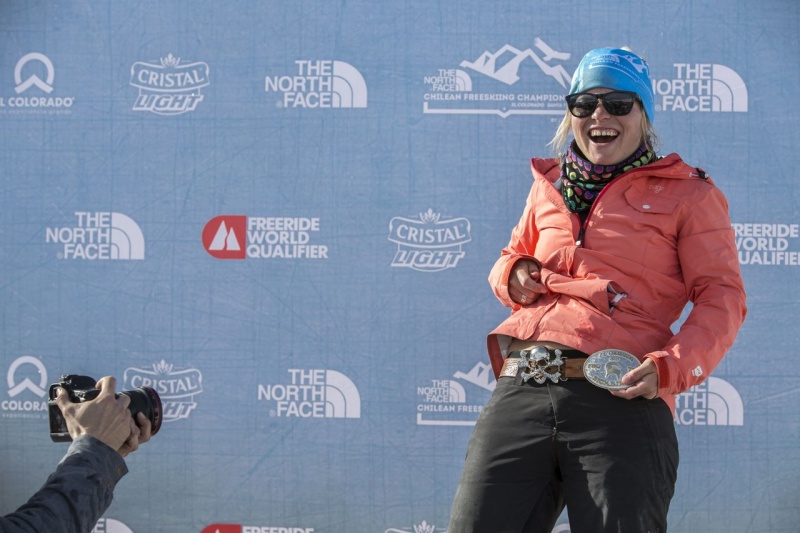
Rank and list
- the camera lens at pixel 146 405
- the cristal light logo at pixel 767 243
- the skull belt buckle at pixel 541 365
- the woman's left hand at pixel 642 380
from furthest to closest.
→ 1. the cristal light logo at pixel 767 243
2. the skull belt buckle at pixel 541 365
3. the woman's left hand at pixel 642 380
4. the camera lens at pixel 146 405

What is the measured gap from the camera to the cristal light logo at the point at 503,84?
9.45 feet

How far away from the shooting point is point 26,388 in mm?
2984

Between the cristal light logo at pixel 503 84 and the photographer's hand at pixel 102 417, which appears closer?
the photographer's hand at pixel 102 417

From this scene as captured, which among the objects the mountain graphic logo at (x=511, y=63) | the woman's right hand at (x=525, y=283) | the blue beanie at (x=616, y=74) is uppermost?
the mountain graphic logo at (x=511, y=63)

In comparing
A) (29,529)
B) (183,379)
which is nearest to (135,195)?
(183,379)

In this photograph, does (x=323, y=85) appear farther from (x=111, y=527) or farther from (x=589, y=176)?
(x=111, y=527)

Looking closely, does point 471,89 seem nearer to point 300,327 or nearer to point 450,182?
point 450,182

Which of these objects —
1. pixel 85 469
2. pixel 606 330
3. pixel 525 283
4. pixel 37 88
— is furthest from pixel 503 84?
pixel 85 469

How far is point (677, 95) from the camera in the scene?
9.38 ft

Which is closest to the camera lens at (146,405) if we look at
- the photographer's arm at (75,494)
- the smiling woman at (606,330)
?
the photographer's arm at (75,494)

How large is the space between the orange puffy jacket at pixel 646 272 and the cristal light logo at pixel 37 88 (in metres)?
1.85

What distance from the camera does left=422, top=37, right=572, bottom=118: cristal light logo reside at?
288cm

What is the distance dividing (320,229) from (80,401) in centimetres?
151

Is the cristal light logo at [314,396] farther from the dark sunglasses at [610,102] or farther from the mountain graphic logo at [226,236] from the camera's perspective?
the dark sunglasses at [610,102]
